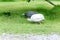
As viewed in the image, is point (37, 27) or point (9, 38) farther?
point (37, 27)

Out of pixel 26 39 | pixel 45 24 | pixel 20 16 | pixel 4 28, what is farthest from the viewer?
pixel 20 16

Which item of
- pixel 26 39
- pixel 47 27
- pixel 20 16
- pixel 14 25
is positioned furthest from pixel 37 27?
pixel 20 16

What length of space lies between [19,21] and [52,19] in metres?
1.04

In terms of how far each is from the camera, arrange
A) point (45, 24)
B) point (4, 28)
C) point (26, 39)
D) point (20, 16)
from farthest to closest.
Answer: point (20, 16) < point (45, 24) < point (4, 28) < point (26, 39)

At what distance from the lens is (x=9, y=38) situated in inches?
180

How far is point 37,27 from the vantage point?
556 cm

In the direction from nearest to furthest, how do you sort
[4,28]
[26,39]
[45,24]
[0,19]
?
[26,39], [4,28], [45,24], [0,19]

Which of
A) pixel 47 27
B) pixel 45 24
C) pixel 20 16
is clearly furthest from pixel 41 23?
pixel 20 16

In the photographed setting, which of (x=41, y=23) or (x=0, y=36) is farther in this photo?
(x=41, y=23)

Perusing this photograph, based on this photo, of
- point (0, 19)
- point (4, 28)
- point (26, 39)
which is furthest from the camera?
point (0, 19)

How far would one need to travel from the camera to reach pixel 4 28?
543 centimetres

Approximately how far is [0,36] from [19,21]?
166 cm

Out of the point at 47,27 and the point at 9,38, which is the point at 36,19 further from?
the point at 9,38

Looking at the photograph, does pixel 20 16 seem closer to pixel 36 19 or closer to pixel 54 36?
pixel 36 19
